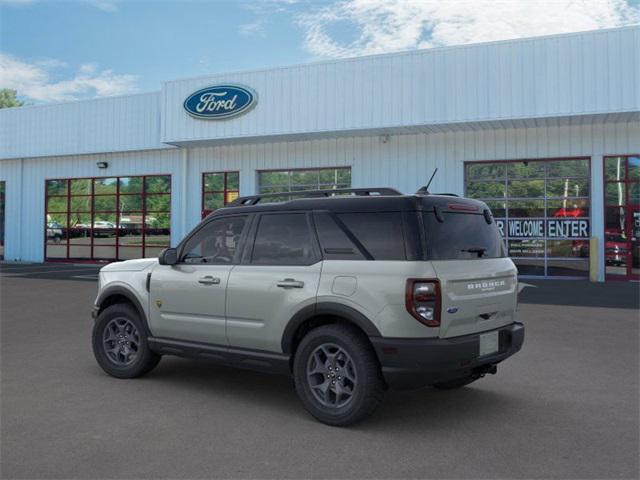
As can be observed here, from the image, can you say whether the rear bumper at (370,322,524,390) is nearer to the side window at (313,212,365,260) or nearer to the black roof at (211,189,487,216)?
the side window at (313,212,365,260)

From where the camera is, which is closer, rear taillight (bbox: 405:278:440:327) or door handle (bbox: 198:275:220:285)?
rear taillight (bbox: 405:278:440:327)

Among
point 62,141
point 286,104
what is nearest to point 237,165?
point 286,104

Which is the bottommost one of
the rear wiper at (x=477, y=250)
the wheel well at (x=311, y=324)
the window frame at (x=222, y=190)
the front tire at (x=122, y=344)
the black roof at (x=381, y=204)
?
the front tire at (x=122, y=344)

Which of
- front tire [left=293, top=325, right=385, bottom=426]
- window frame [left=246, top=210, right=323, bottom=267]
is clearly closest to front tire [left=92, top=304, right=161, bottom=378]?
window frame [left=246, top=210, right=323, bottom=267]

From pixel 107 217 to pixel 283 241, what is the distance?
69.7 ft

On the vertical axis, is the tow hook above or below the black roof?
below

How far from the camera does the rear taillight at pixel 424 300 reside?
429 centimetres

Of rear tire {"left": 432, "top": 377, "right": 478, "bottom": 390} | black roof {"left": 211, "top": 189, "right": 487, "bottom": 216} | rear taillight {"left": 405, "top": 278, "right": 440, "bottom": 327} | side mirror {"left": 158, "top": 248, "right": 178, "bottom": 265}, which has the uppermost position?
black roof {"left": 211, "top": 189, "right": 487, "bottom": 216}

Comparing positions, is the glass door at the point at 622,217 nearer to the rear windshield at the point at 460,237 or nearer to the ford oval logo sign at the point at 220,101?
the ford oval logo sign at the point at 220,101

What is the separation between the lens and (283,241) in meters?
5.16

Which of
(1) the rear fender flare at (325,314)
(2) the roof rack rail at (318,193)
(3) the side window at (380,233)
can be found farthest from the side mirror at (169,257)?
(3) the side window at (380,233)

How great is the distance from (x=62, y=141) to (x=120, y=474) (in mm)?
23843

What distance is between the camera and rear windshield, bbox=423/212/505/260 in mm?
4508

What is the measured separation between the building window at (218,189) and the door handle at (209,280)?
16.4 m
